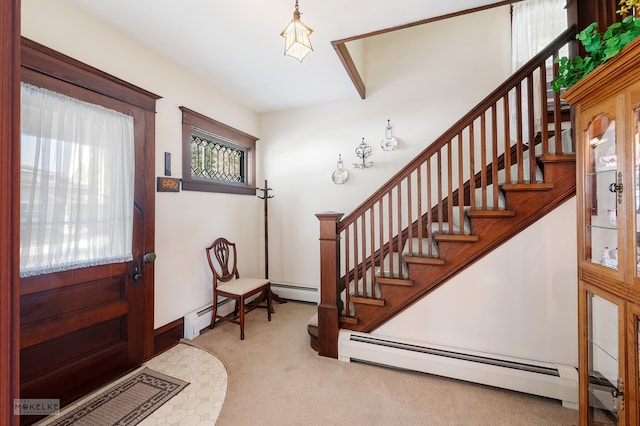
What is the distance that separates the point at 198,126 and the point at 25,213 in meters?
1.65

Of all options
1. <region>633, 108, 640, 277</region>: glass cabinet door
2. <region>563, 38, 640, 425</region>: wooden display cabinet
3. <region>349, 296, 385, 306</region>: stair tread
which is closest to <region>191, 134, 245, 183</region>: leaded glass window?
<region>349, 296, 385, 306</region>: stair tread

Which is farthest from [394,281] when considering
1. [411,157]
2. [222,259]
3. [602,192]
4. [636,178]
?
[222,259]

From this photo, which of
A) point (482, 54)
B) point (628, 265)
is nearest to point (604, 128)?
point (628, 265)

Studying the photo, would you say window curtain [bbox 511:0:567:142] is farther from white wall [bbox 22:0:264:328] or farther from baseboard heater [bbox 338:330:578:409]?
white wall [bbox 22:0:264:328]

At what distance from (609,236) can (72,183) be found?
10.3 feet

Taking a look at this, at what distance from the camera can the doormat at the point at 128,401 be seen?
1626 mm

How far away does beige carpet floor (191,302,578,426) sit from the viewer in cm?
165

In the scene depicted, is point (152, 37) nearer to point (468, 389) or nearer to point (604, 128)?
point (604, 128)

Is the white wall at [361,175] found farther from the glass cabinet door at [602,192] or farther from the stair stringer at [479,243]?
the glass cabinet door at [602,192]

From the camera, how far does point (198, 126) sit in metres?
2.83

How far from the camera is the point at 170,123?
2537 millimetres

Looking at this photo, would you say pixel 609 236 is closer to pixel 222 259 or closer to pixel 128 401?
pixel 128 401

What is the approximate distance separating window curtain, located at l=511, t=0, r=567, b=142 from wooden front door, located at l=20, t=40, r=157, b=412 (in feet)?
12.1

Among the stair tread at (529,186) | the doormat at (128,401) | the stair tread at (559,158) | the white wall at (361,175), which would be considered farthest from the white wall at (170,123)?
the stair tread at (559,158)
